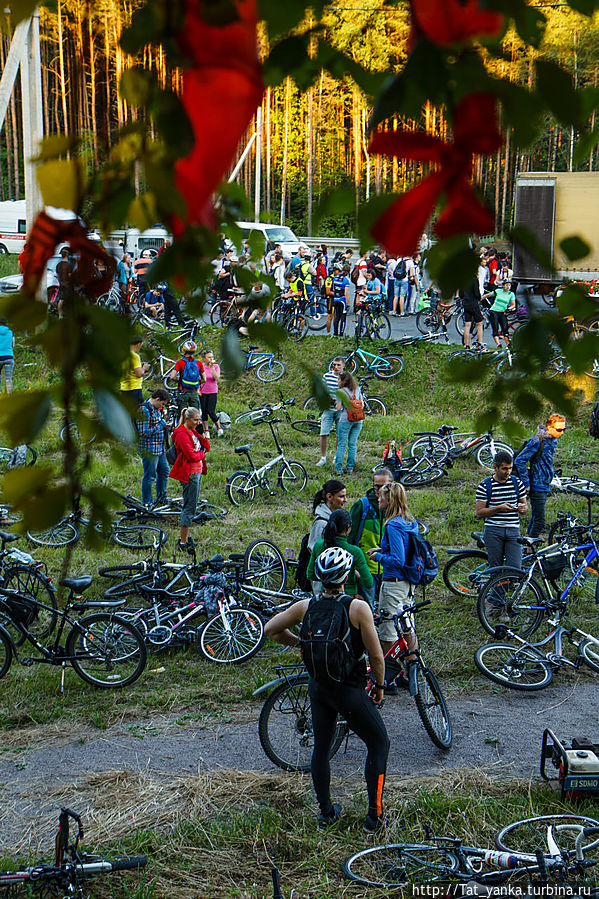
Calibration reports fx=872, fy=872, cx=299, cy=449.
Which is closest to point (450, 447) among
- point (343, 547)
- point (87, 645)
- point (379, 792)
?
point (343, 547)

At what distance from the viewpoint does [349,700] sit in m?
4.59

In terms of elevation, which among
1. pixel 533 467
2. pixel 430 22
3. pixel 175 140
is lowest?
pixel 533 467

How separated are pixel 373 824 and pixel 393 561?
6.59 feet

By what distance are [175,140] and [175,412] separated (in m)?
12.1

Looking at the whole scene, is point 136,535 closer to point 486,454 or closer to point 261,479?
point 261,479

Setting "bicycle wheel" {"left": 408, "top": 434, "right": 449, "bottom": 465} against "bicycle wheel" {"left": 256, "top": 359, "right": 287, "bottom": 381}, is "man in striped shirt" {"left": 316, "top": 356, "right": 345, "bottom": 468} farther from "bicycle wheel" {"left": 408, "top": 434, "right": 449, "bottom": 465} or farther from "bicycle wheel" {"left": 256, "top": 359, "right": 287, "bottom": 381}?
"bicycle wheel" {"left": 256, "top": 359, "right": 287, "bottom": 381}

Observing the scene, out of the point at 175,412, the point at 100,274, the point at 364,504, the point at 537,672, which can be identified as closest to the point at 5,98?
the point at 364,504

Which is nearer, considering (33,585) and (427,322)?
(33,585)

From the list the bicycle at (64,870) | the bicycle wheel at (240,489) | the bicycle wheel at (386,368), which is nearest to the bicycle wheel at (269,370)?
the bicycle wheel at (386,368)

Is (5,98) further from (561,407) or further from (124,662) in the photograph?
(561,407)

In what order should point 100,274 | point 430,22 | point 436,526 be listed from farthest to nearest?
point 436,526, point 100,274, point 430,22

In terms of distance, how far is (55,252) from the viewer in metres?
1.39

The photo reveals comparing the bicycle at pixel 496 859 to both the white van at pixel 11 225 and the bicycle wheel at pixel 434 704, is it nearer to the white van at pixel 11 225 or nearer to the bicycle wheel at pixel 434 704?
the bicycle wheel at pixel 434 704

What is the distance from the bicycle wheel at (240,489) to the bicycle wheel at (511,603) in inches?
170
